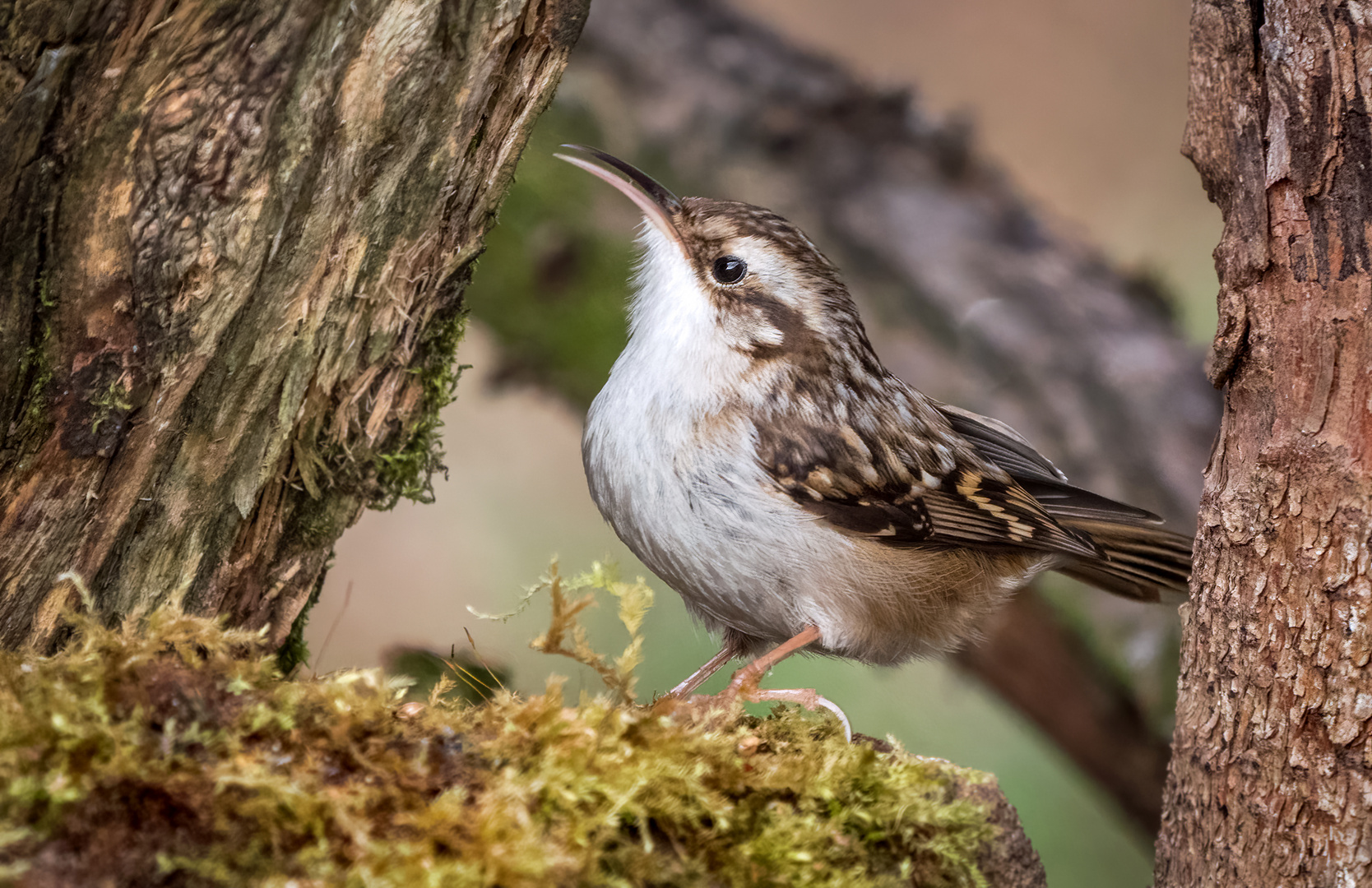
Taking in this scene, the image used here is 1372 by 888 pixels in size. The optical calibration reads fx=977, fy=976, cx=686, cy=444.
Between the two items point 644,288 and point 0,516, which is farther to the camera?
point 644,288

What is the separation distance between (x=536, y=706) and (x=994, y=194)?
12.0 ft

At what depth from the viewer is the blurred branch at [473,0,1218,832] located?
155 inches

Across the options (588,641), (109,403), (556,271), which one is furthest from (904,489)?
(556,271)

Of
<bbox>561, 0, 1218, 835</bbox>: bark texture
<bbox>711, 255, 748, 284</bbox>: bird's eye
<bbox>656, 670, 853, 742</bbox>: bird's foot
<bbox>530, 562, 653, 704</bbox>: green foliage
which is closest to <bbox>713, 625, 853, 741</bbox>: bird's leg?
<bbox>656, 670, 853, 742</bbox>: bird's foot

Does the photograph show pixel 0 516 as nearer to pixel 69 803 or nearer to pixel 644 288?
pixel 69 803

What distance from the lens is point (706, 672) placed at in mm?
2711

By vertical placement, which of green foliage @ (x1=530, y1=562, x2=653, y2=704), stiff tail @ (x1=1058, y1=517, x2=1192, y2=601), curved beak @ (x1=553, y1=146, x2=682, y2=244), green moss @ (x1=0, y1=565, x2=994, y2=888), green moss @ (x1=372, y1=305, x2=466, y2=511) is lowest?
green moss @ (x1=0, y1=565, x2=994, y2=888)

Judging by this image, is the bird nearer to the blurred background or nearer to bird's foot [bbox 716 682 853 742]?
bird's foot [bbox 716 682 853 742]

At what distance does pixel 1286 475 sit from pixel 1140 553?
1.07 m

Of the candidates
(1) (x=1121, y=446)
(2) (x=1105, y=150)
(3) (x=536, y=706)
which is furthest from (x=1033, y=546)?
(2) (x=1105, y=150)

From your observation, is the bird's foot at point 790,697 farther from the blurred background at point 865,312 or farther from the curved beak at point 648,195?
the curved beak at point 648,195

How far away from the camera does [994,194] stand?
4.48 meters

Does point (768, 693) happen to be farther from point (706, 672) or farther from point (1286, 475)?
point (1286, 475)

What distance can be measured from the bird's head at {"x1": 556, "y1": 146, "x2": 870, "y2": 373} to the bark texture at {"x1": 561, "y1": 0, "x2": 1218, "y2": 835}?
61.4 inches
